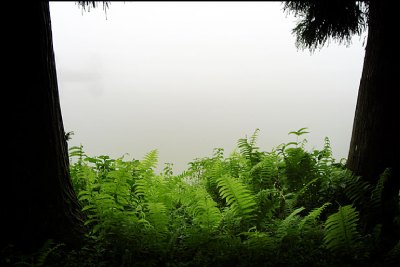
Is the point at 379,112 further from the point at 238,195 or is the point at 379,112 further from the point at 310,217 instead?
the point at 238,195

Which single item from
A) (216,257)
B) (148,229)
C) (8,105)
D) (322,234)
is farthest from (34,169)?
(322,234)

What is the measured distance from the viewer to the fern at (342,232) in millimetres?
3193

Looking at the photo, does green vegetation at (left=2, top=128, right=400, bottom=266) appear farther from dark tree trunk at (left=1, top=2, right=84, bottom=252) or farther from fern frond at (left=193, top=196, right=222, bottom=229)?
dark tree trunk at (left=1, top=2, right=84, bottom=252)

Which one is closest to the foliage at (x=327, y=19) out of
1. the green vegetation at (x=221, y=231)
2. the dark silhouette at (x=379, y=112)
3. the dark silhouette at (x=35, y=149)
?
the dark silhouette at (x=379, y=112)

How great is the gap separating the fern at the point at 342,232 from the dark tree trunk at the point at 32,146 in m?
2.37

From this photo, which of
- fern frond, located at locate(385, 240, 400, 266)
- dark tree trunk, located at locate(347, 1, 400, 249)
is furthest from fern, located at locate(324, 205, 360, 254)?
dark tree trunk, located at locate(347, 1, 400, 249)

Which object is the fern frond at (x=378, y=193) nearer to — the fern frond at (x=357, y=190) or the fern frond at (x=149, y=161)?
the fern frond at (x=357, y=190)

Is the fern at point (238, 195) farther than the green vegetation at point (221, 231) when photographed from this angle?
Yes

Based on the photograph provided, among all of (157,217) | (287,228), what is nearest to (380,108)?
(287,228)

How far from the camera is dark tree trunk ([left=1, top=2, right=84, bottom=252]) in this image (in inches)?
124

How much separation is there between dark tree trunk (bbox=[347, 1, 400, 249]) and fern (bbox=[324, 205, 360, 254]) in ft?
4.54

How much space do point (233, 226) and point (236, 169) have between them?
6.50 feet

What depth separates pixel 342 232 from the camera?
3.24 metres

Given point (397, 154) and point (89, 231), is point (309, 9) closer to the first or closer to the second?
point (397, 154)
